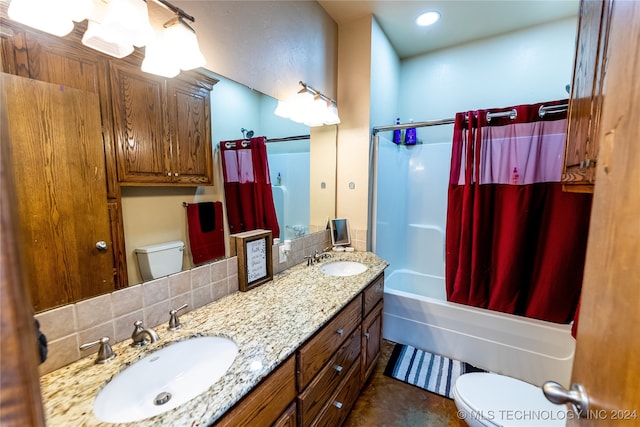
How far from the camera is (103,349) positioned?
32.4 inches

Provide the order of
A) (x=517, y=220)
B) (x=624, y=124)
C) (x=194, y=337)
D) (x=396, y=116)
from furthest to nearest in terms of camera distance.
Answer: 1. (x=396, y=116)
2. (x=517, y=220)
3. (x=194, y=337)
4. (x=624, y=124)

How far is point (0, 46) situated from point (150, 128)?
39cm

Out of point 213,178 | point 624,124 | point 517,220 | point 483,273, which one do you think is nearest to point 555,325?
point 483,273

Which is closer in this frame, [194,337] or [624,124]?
[624,124]

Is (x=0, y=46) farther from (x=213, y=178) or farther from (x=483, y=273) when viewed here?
(x=483, y=273)

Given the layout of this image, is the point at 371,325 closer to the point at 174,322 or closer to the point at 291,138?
the point at 174,322

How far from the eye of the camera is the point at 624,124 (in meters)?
0.46

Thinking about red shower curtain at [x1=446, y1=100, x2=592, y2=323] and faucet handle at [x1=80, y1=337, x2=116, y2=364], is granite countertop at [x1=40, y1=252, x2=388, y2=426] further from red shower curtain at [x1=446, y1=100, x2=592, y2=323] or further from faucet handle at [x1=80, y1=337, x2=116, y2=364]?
red shower curtain at [x1=446, y1=100, x2=592, y2=323]

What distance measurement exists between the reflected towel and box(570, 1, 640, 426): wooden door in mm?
1281

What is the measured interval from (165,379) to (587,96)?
1.65 metres

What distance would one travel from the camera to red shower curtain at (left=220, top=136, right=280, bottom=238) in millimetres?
1336

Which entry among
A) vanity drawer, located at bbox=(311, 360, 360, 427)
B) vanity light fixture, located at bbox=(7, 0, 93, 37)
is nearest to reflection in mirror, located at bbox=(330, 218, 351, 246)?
vanity drawer, located at bbox=(311, 360, 360, 427)

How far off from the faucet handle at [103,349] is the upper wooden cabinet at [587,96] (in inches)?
60.4

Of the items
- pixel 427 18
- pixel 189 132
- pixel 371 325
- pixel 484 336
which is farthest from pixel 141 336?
pixel 427 18
